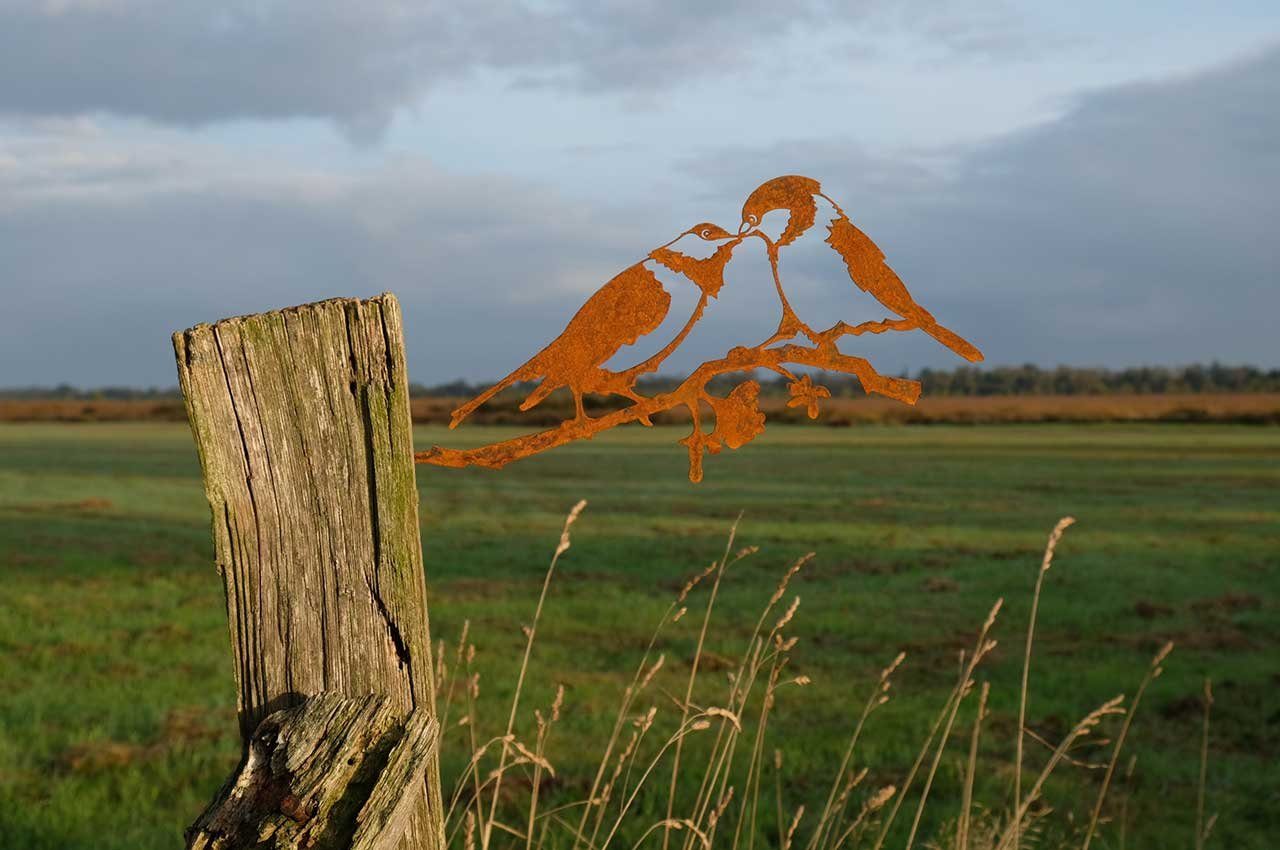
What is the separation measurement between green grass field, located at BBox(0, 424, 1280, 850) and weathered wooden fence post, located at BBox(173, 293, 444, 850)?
2.51 meters

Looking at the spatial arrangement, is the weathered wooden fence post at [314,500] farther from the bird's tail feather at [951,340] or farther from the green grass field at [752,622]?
the green grass field at [752,622]

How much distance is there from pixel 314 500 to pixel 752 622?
262 inches

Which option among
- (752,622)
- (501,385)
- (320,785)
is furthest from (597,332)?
(752,622)

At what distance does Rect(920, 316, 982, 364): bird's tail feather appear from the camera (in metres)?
1.68

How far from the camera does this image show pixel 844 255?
5.59ft

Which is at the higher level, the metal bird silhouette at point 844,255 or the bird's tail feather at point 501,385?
the metal bird silhouette at point 844,255

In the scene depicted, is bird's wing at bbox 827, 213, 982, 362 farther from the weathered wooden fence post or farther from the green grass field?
the green grass field

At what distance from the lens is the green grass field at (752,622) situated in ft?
16.4

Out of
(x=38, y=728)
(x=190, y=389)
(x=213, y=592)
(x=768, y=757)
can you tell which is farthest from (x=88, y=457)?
(x=190, y=389)

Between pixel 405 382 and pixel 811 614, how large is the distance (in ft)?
23.2

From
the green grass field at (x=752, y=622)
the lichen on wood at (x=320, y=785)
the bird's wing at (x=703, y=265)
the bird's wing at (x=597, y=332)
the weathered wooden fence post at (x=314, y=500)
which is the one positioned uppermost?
the bird's wing at (x=703, y=265)

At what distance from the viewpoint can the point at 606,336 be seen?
165cm

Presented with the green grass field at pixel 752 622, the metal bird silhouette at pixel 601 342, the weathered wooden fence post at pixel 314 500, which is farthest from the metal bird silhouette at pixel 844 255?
the green grass field at pixel 752 622

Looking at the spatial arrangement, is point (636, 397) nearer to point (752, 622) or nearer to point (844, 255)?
point (844, 255)
